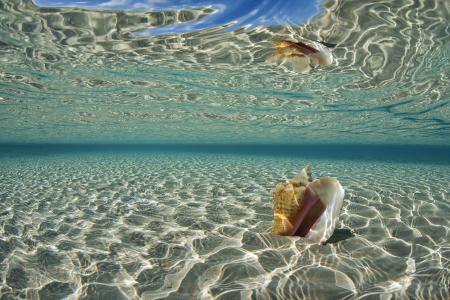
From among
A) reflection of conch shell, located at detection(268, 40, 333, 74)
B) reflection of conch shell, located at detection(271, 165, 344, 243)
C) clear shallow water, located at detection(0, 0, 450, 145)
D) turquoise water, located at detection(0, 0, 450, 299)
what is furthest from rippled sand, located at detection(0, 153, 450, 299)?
clear shallow water, located at detection(0, 0, 450, 145)

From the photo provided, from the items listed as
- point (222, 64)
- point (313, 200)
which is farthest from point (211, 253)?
point (222, 64)

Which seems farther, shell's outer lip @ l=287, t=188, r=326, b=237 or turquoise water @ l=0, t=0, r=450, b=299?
shell's outer lip @ l=287, t=188, r=326, b=237

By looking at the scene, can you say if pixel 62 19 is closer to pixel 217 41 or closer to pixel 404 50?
pixel 217 41

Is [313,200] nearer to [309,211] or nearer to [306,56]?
[309,211]

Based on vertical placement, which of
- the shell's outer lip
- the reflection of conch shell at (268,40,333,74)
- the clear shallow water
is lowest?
the shell's outer lip

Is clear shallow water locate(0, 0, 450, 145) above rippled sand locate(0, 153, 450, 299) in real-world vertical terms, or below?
above

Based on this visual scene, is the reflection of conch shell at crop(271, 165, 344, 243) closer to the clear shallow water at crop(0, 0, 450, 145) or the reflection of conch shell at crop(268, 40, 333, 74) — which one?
the reflection of conch shell at crop(268, 40, 333, 74)

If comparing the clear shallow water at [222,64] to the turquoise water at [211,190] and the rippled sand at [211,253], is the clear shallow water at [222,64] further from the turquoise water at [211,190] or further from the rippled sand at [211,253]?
the rippled sand at [211,253]

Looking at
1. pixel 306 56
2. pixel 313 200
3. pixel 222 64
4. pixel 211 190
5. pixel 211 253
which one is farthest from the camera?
pixel 222 64
